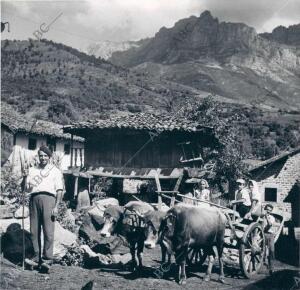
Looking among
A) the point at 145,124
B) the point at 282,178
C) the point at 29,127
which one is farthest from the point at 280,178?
the point at 29,127

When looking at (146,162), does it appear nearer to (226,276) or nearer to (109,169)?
(109,169)

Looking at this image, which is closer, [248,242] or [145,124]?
[248,242]

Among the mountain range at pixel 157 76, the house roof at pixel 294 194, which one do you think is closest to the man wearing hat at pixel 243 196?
the house roof at pixel 294 194

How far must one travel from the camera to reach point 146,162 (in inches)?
800

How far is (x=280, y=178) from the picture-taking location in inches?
994

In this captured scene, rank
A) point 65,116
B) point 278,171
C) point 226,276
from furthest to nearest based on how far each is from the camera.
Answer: point 65,116 → point 278,171 → point 226,276

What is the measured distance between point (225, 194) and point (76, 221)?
54.8 feet

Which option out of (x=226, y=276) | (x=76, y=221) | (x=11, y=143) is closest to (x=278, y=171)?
(x=76, y=221)

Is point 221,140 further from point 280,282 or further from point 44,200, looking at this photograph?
point 44,200

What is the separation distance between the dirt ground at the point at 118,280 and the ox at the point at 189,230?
33cm

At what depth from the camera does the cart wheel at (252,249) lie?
8938 millimetres

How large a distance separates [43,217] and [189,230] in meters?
3.03

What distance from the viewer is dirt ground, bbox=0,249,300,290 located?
7234mm

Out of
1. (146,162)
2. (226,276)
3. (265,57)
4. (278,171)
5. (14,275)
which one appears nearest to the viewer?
(14,275)
